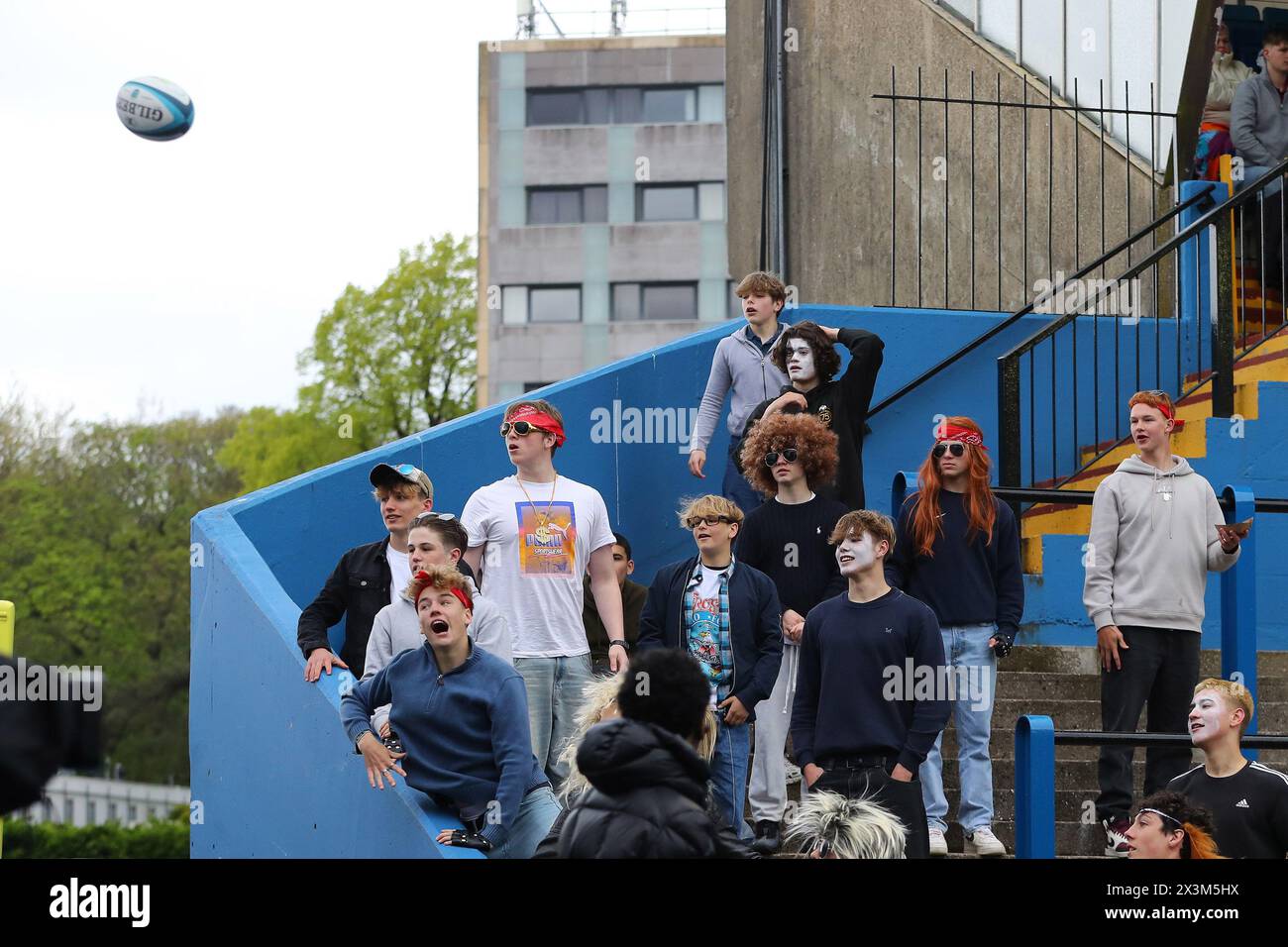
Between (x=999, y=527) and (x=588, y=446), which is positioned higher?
(x=588, y=446)

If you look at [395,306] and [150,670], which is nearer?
[150,670]

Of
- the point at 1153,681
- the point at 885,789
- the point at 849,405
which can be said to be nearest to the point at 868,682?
the point at 885,789

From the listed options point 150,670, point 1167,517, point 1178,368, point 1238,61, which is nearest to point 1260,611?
point 1178,368

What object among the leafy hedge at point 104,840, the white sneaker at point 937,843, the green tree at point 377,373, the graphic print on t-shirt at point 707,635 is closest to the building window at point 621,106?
the green tree at point 377,373

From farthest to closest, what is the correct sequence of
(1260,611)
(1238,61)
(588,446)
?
(1238,61) < (588,446) < (1260,611)

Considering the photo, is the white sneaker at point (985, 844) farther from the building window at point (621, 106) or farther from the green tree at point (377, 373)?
the building window at point (621, 106)

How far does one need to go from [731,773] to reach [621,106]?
189ft

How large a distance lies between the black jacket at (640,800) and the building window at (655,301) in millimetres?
56727

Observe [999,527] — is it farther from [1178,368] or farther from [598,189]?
[598,189]

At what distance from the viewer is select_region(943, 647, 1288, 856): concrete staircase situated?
8273mm

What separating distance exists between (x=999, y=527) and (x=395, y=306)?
39.0 m

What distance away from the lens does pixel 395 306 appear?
152ft

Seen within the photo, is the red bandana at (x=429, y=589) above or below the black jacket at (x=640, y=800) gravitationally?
above

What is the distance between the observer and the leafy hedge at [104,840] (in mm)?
30812
